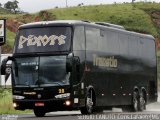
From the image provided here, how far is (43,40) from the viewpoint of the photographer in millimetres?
26094

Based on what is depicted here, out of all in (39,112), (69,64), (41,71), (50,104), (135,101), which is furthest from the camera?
(135,101)

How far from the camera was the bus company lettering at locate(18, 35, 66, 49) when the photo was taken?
25.9 metres

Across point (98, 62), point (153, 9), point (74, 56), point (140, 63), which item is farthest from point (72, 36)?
point (153, 9)

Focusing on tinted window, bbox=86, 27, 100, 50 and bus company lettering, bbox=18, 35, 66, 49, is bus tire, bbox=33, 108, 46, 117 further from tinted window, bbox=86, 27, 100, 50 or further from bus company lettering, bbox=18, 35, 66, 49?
tinted window, bbox=86, 27, 100, 50

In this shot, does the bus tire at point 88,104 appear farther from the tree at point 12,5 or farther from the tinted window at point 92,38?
the tree at point 12,5

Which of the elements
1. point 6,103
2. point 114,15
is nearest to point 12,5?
point 114,15

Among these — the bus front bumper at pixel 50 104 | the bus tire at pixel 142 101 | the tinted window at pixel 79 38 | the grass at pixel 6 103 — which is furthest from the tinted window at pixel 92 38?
the bus tire at pixel 142 101

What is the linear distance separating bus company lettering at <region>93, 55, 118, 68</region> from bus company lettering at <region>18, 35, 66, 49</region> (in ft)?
6.68

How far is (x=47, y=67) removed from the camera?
25.7 meters

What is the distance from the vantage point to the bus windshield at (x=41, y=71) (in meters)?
25.5

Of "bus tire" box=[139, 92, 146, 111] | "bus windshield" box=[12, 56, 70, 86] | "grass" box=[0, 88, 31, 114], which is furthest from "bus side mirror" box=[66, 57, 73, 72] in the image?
"bus tire" box=[139, 92, 146, 111]

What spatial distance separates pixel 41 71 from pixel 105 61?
3.87 meters

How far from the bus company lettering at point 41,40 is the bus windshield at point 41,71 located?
0.60 metres

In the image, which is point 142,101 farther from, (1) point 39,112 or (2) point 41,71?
(2) point 41,71
